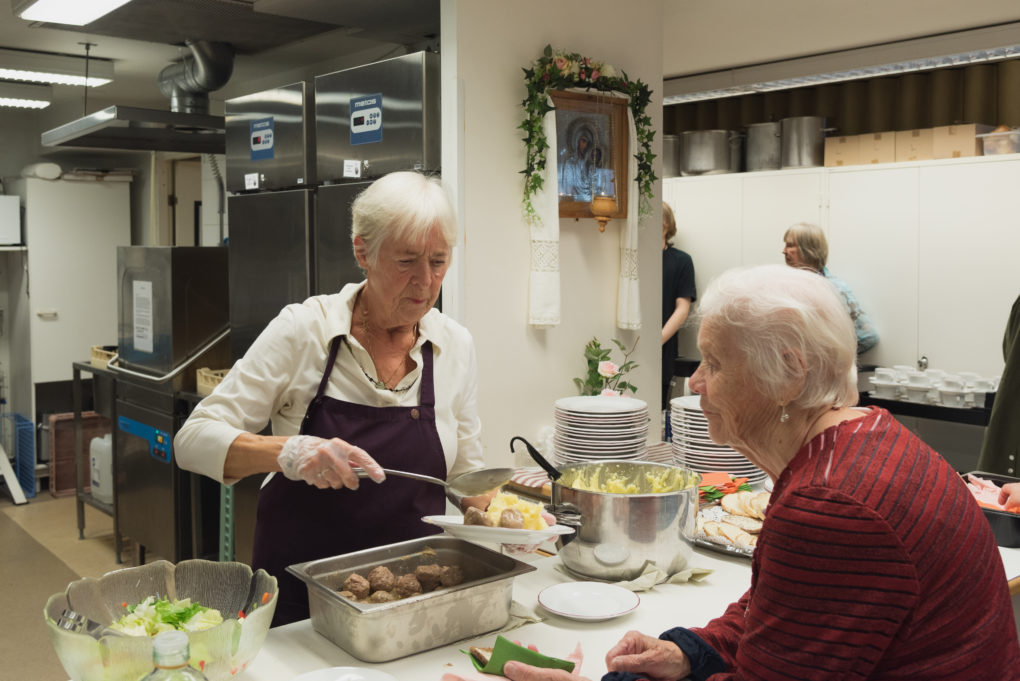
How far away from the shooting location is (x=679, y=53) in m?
5.91

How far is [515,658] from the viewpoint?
162 centimetres

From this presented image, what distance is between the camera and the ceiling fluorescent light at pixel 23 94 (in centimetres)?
721

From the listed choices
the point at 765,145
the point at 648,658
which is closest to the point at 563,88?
the point at 648,658

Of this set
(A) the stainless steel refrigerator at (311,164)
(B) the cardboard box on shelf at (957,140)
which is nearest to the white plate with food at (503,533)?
(A) the stainless steel refrigerator at (311,164)

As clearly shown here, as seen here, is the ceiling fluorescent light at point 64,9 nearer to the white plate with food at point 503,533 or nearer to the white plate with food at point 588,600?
the white plate with food at point 503,533

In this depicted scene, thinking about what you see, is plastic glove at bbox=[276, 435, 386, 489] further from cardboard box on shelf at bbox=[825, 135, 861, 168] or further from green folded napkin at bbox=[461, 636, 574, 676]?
cardboard box on shelf at bbox=[825, 135, 861, 168]

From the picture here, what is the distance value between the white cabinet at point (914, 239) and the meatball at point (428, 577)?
4711mm

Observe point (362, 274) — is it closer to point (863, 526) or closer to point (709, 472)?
point (709, 472)

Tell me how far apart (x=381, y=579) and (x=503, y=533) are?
27 cm

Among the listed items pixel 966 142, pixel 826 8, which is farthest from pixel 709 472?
pixel 966 142

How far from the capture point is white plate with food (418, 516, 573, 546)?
73.6 inches

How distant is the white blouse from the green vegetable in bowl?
471mm

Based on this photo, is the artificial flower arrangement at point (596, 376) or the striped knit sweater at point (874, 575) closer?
the striped knit sweater at point (874, 575)

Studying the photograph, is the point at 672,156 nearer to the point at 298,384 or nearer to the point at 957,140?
the point at 957,140
